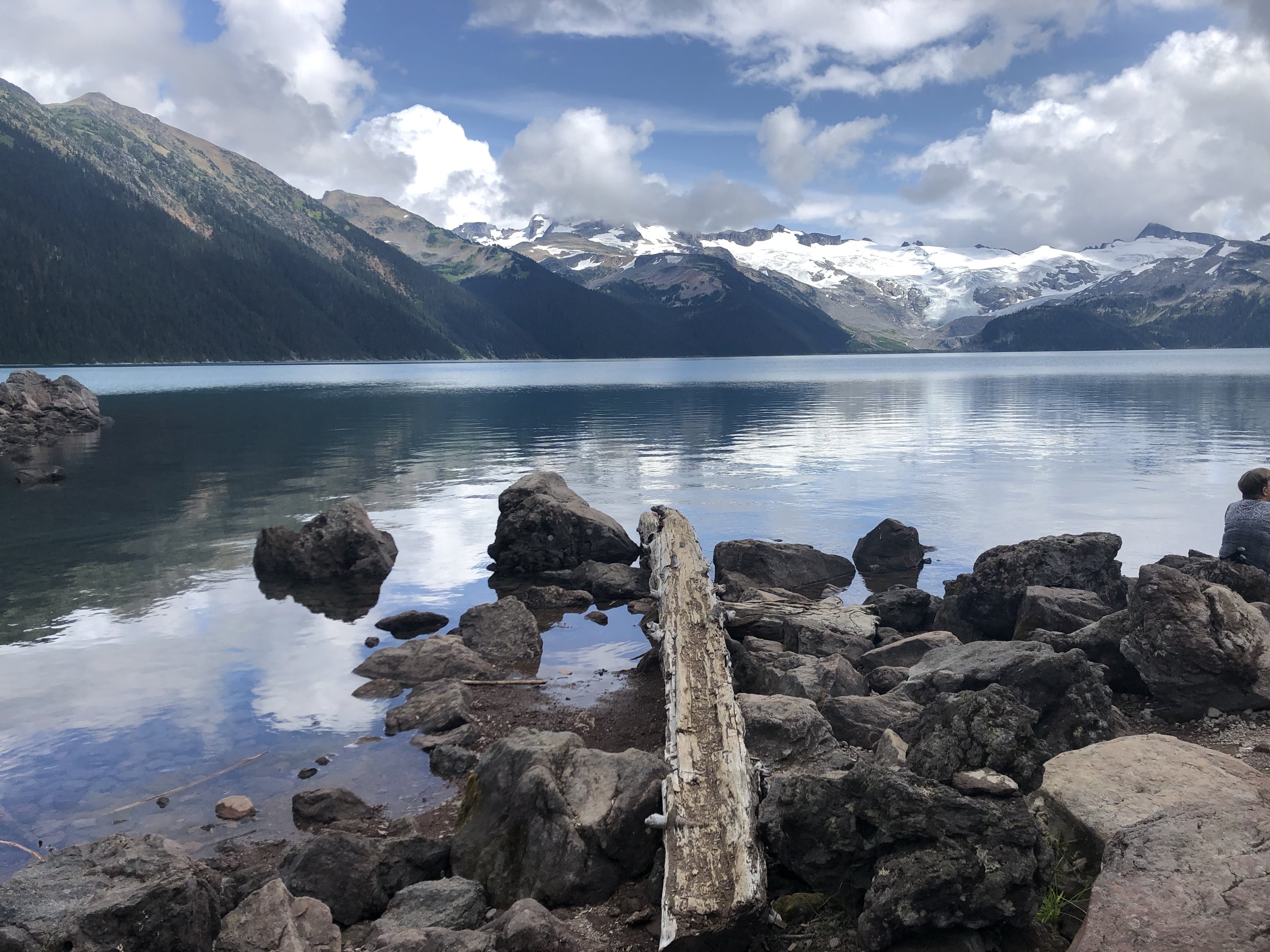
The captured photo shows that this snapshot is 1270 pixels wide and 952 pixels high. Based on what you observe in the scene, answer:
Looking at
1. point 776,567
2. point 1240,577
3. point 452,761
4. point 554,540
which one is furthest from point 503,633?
point 1240,577

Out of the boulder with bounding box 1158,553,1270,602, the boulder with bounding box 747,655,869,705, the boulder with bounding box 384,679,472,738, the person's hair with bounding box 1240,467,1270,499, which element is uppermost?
the person's hair with bounding box 1240,467,1270,499

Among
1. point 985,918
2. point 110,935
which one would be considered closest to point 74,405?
point 110,935

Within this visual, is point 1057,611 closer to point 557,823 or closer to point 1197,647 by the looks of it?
point 1197,647

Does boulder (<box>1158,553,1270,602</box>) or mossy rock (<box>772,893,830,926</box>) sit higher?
boulder (<box>1158,553,1270,602</box>)

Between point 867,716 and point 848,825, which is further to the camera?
point 867,716

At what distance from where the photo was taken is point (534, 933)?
6789 millimetres

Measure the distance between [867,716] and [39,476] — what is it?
45.3 m

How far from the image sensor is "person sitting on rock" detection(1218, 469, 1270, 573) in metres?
14.6

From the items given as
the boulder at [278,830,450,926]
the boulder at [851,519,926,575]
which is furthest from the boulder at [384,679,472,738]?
the boulder at [851,519,926,575]

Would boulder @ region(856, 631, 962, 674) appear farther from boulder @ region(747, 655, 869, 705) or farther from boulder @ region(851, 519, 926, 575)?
boulder @ region(851, 519, 926, 575)

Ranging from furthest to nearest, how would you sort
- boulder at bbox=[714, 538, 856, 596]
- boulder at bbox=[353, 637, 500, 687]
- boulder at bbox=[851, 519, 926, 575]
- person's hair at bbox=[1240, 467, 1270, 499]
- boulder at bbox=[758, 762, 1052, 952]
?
boulder at bbox=[851, 519, 926, 575]
boulder at bbox=[714, 538, 856, 596]
boulder at bbox=[353, 637, 500, 687]
person's hair at bbox=[1240, 467, 1270, 499]
boulder at bbox=[758, 762, 1052, 952]

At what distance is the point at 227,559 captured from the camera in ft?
82.5

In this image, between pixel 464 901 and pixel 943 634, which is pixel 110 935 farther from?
pixel 943 634

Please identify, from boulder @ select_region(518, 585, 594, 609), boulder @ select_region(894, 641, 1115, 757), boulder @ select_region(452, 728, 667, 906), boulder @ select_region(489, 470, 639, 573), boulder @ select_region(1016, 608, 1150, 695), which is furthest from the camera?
boulder @ select_region(489, 470, 639, 573)
